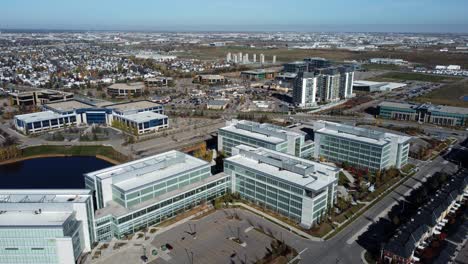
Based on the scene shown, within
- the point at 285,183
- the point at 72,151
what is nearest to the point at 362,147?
the point at 285,183

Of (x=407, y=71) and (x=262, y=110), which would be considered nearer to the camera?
(x=262, y=110)

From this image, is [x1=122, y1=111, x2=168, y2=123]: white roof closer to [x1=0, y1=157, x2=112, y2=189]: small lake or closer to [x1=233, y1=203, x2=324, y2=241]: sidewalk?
[x1=0, y1=157, x2=112, y2=189]: small lake

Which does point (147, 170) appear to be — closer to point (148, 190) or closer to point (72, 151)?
point (148, 190)

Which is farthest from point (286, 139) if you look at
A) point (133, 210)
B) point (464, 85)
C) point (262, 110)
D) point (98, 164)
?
point (464, 85)

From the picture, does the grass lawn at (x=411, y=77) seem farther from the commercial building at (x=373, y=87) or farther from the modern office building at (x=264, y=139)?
the modern office building at (x=264, y=139)

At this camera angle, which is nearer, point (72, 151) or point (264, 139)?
point (264, 139)

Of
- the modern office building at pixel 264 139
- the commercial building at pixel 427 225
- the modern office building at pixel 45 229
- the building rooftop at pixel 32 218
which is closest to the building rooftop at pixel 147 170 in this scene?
the modern office building at pixel 45 229

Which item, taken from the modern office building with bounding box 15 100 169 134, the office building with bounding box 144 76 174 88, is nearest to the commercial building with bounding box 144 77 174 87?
the office building with bounding box 144 76 174 88

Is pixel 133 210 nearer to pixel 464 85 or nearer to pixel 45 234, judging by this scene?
pixel 45 234
